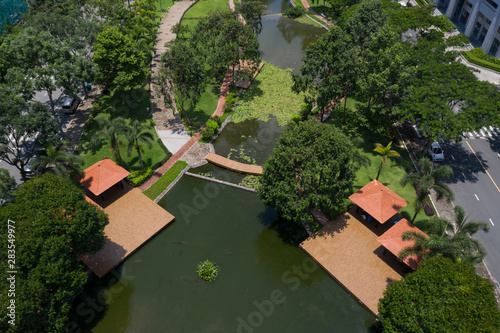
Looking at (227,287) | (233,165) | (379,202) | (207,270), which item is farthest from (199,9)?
(227,287)

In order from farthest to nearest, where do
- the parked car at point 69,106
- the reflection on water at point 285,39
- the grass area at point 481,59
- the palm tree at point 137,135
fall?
1. the reflection on water at point 285,39
2. the grass area at point 481,59
3. the parked car at point 69,106
4. the palm tree at point 137,135

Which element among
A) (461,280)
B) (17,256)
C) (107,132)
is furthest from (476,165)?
(17,256)

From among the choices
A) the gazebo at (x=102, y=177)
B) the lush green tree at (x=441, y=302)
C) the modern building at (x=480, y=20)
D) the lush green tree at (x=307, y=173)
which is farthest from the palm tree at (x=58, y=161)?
the modern building at (x=480, y=20)

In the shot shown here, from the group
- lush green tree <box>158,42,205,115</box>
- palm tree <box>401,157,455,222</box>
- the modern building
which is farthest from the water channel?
the modern building

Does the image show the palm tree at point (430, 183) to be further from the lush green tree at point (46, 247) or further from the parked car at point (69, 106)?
the parked car at point (69, 106)

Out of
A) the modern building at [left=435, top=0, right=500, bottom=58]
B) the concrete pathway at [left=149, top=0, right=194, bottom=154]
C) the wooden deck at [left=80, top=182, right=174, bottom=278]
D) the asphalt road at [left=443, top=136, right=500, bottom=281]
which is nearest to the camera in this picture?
the wooden deck at [left=80, top=182, right=174, bottom=278]

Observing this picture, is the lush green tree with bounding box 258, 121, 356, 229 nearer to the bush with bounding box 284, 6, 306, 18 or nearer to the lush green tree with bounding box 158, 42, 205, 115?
the lush green tree with bounding box 158, 42, 205, 115
